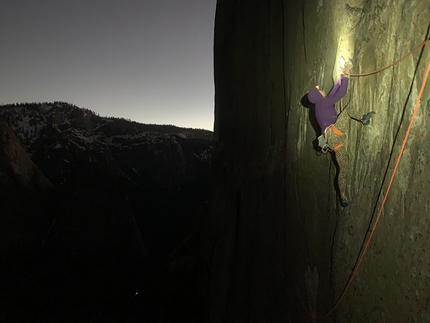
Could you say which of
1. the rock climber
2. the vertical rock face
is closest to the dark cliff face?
the vertical rock face

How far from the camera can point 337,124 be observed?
238cm

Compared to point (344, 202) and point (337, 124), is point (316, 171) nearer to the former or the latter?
point (344, 202)

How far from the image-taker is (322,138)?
2479 millimetres

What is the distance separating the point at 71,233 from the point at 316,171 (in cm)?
1446

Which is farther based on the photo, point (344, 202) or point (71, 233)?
point (71, 233)

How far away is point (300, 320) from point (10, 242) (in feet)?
47.3

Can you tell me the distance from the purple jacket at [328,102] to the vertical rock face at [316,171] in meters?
0.10

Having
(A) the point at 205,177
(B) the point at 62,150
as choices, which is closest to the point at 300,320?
(B) the point at 62,150

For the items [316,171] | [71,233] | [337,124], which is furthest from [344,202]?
[71,233]

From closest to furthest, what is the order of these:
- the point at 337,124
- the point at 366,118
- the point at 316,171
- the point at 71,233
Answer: the point at 366,118
the point at 337,124
the point at 316,171
the point at 71,233

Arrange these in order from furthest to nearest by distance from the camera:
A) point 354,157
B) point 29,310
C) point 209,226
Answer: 1. point 29,310
2. point 209,226
3. point 354,157

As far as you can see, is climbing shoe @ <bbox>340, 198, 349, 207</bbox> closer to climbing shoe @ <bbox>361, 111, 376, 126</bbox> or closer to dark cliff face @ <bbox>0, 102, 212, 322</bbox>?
climbing shoe @ <bbox>361, 111, 376, 126</bbox>

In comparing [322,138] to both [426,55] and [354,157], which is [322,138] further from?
[426,55]

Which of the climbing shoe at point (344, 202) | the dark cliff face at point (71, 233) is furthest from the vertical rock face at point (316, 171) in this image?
the dark cliff face at point (71, 233)
